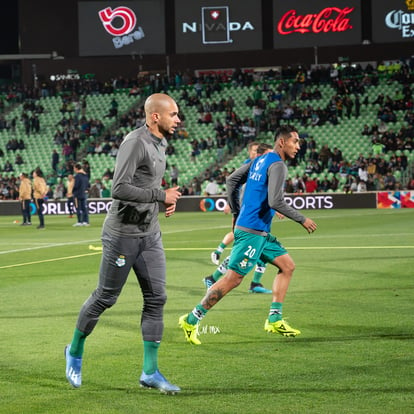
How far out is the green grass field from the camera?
262 inches

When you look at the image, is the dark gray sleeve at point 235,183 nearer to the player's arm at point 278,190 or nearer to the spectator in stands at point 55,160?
the player's arm at point 278,190

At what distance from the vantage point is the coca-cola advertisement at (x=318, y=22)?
57.6 meters

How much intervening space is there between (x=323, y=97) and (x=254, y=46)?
24.4ft

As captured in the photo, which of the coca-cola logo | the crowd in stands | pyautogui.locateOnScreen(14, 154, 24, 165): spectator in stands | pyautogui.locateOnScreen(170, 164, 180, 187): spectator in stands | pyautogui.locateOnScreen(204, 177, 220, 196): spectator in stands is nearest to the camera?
pyautogui.locateOnScreen(204, 177, 220, 196): spectator in stands

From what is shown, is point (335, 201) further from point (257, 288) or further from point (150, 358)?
point (150, 358)

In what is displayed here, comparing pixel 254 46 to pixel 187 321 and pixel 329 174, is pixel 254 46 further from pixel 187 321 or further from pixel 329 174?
pixel 187 321

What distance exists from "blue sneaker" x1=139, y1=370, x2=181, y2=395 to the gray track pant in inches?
11.4

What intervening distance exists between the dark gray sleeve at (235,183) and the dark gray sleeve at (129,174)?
4310mm

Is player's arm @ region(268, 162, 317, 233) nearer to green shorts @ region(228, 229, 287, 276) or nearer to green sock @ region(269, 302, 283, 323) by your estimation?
green shorts @ region(228, 229, 287, 276)

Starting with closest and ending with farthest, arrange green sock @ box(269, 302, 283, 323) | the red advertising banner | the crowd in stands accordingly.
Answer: green sock @ box(269, 302, 283, 323)
the red advertising banner
the crowd in stands

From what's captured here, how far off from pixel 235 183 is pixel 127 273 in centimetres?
437

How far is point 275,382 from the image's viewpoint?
7.20m

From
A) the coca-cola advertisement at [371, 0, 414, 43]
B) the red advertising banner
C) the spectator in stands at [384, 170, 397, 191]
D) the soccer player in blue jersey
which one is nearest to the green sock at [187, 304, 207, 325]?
the soccer player in blue jersey

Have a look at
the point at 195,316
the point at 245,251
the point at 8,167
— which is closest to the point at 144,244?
the point at 195,316
